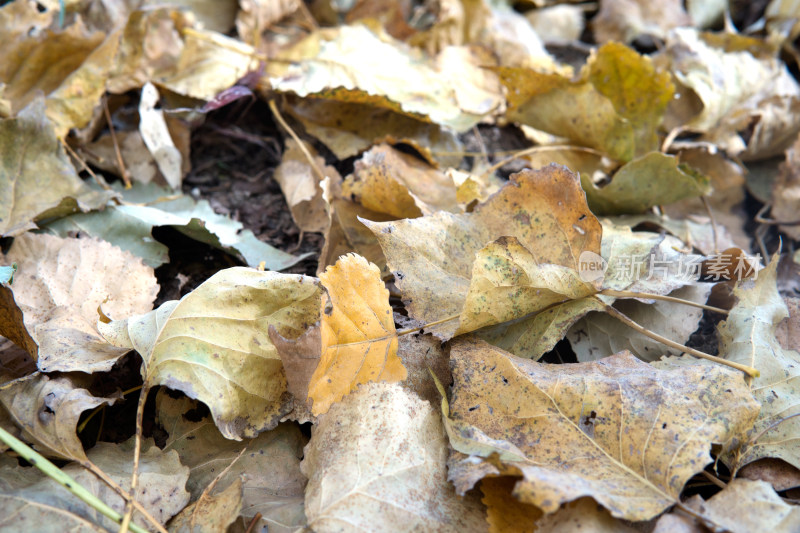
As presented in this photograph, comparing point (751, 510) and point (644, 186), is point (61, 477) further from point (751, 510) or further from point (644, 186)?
point (644, 186)

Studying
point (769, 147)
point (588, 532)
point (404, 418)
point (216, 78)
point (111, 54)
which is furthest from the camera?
point (769, 147)

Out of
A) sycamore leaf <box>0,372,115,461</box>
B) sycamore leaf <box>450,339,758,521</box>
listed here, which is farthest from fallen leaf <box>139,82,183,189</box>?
sycamore leaf <box>450,339,758,521</box>

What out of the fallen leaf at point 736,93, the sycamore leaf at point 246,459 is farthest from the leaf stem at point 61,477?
the fallen leaf at point 736,93

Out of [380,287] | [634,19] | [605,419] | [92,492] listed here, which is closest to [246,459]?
[92,492]

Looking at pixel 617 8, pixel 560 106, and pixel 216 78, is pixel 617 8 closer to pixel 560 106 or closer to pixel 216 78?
pixel 560 106

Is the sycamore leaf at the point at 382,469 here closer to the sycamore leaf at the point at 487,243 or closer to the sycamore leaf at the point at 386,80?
the sycamore leaf at the point at 487,243

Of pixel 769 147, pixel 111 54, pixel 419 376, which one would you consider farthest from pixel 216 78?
pixel 769 147

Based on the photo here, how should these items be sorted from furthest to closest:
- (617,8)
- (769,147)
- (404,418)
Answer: (617,8) < (769,147) < (404,418)

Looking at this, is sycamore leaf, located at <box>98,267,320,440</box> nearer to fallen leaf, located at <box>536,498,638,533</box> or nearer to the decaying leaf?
fallen leaf, located at <box>536,498,638,533</box>
